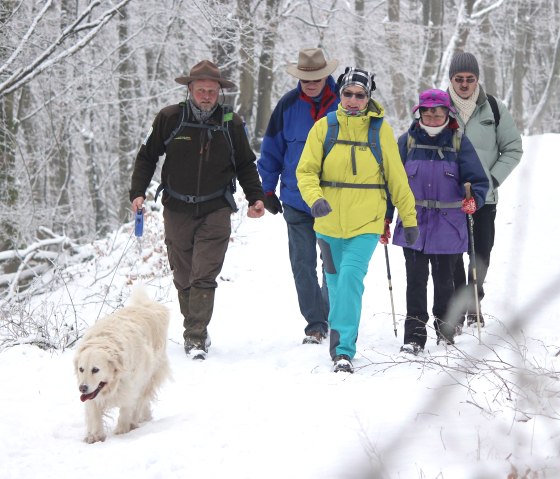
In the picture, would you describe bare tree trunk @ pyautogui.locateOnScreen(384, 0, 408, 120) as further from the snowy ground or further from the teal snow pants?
the teal snow pants

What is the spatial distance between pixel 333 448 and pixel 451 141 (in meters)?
3.23

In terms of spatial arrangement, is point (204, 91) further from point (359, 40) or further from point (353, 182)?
point (359, 40)

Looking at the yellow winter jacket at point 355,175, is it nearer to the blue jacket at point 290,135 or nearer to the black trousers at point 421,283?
the black trousers at point 421,283

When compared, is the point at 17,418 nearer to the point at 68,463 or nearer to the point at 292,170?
the point at 68,463

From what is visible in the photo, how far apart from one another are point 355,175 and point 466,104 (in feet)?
4.84

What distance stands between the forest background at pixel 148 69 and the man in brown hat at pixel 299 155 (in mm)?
3447

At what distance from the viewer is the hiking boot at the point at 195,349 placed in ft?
20.9

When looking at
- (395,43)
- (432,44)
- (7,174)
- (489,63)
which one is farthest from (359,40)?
(7,174)

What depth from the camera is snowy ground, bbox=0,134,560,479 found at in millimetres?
2240

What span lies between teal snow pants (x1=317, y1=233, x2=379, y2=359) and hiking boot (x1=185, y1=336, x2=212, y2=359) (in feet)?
3.99

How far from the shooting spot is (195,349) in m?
6.40

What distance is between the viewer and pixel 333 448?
365cm

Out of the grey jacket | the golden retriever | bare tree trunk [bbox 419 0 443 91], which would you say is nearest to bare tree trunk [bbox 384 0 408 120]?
bare tree trunk [bbox 419 0 443 91]

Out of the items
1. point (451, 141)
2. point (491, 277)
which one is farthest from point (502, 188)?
point (451, 141)
